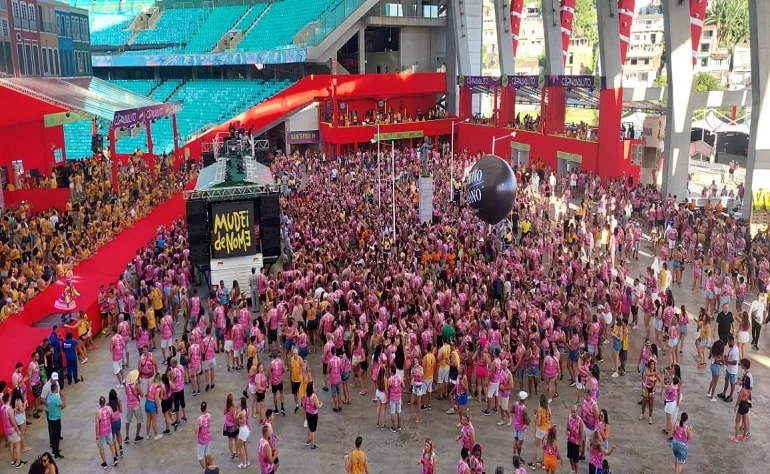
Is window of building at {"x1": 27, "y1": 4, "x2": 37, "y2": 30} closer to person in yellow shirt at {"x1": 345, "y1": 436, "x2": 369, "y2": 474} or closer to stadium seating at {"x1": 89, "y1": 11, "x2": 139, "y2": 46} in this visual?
person in yellow shirt at {"x1": 345, "y1": 436, "x2": 369, "y2": 474}

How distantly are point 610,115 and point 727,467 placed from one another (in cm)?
2168

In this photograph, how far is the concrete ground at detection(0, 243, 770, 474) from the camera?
34.0ft

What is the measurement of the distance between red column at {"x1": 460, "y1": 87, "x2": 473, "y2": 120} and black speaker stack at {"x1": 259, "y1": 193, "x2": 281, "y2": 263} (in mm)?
25792

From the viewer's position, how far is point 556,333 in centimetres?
1259

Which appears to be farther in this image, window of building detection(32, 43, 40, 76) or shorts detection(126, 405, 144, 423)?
window of building detection(32, 43, 40, 76)

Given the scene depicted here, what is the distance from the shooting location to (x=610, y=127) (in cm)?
2967

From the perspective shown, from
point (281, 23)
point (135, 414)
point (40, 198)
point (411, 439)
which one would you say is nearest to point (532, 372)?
point (411, 439)

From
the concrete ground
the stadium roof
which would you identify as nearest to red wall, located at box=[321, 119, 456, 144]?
the stadium roof

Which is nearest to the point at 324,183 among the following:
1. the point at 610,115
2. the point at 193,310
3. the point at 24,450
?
the point at 610,115

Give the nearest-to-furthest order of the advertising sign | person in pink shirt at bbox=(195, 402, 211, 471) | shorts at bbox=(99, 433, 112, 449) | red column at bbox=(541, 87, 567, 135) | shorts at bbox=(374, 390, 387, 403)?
person in pink shirt at bbox=(195, 402, 211, 471) < shorts at bbox=(99, 433, 112, 449) < shorts at bbox=(374, 390, 387, 403) < the advertising sign < red column at bbox=(541, 87, 567, 135)

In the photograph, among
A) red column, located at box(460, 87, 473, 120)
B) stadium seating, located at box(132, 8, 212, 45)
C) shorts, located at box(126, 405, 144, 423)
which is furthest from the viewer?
stadium seating, located at box(132, 8, 212, 45)

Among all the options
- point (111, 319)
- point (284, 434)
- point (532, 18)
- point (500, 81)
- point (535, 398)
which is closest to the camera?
point (284, 434)

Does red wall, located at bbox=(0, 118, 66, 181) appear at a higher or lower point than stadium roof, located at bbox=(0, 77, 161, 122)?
lower

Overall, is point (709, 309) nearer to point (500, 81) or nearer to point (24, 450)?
point (24, 450)
